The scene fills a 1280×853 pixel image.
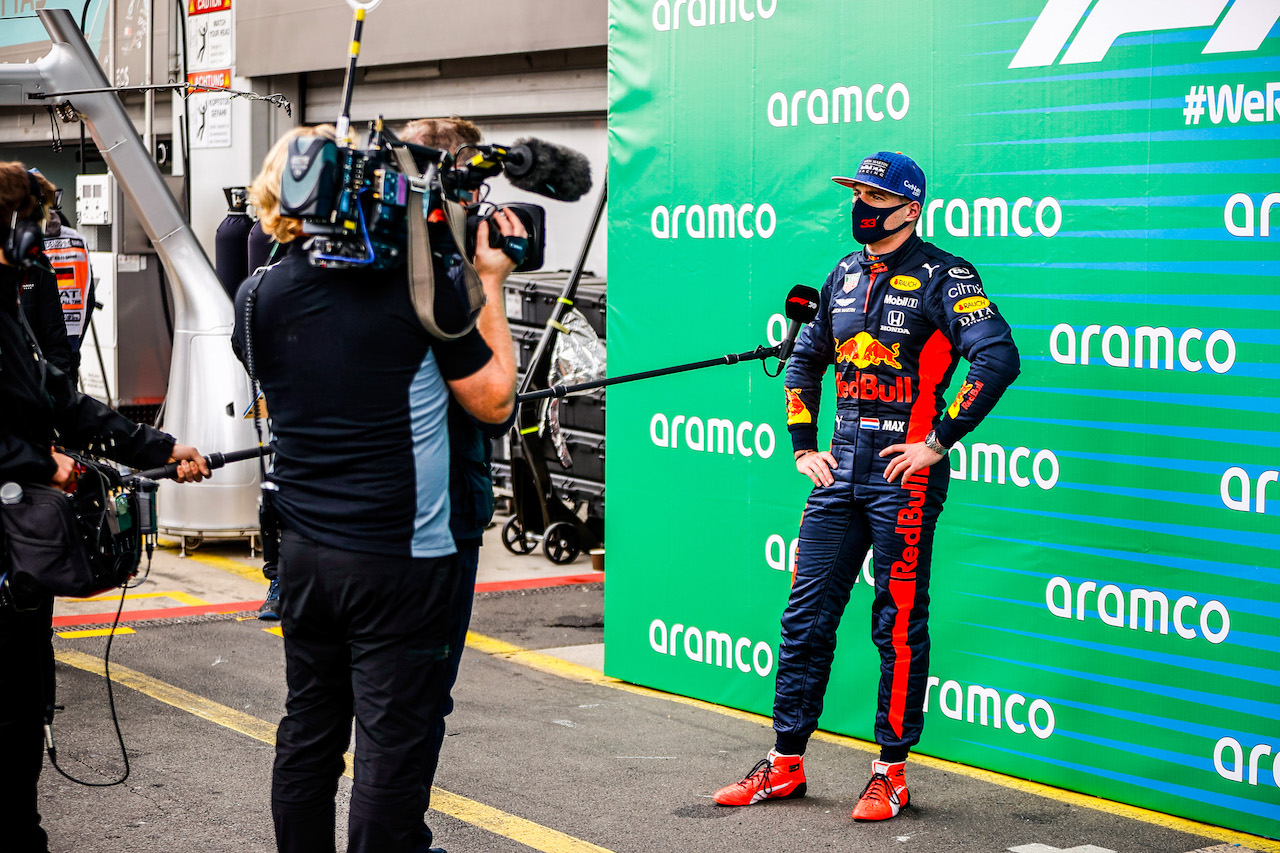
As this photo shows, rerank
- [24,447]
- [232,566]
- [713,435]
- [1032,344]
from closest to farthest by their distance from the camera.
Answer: [24,447]
[1032,344]
[713,435]
[232,566]

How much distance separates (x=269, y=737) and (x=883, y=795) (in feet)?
7.51

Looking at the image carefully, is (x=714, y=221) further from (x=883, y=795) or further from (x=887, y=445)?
(x=883, y=795)

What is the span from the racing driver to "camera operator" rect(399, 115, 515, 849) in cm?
133

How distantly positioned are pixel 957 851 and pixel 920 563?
0.88 meters

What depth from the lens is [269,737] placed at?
18.3 ft

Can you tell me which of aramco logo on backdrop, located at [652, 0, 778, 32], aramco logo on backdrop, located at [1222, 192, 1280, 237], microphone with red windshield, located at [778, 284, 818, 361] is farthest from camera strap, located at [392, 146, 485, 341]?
aramco logo on backdrop, located at [652, 0, 778, 32]

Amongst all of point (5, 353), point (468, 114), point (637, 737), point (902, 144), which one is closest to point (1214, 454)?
point (902, 144)

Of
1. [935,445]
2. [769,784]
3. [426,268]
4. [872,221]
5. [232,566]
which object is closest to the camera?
[426,268]

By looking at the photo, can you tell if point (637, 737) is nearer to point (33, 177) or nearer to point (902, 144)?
point (902, 144)

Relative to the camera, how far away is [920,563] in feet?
15.7

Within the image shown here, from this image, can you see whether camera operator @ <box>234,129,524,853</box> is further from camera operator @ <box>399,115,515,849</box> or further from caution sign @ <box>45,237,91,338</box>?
caution sign @ <box>45,237,91,338</box>

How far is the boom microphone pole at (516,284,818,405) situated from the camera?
5.14 m

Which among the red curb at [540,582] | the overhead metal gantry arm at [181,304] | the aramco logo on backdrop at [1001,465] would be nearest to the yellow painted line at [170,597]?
the overhead metal gantry arm at [181,304]

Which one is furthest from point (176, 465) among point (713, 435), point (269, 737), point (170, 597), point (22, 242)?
point (170, 597)
